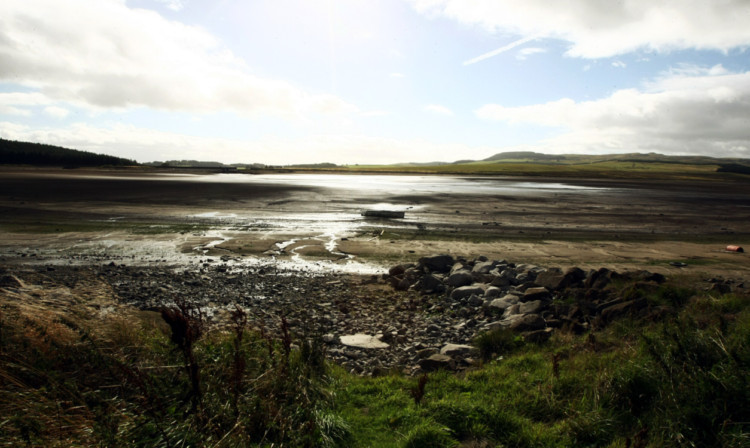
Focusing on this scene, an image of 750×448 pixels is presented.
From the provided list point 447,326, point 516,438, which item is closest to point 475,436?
point 516,438

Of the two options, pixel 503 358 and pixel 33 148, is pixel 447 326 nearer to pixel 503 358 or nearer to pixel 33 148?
pixel 503 358

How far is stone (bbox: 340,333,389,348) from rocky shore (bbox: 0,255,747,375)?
2 centimetres

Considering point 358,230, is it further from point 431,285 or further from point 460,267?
point 431,285

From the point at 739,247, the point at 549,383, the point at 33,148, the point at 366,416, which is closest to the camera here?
the point at 366,416

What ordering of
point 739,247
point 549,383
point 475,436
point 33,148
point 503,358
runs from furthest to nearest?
1. point 33,148
2. point 739,247
3. point 503,358
4. point 549,383
5. point 475,436

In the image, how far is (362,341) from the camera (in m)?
8.58

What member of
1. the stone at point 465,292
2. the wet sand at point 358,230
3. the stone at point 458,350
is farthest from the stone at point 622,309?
the wet sand at point 358,230

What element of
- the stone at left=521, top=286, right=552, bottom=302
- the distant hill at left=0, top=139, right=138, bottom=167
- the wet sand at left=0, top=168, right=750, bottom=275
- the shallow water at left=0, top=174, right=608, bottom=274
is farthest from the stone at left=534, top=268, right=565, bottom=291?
the distant hill at left=0, top=139, right=138, bottom=167

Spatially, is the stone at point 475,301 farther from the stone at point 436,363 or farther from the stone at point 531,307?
the stone at point 436,363

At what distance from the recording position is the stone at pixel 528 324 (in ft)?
27.7

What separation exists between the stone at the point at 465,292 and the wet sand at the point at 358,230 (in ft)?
14.3

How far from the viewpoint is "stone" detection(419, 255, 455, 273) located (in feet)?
46.1

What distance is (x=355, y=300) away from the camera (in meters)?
11.4

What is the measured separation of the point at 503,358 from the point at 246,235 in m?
16.4
